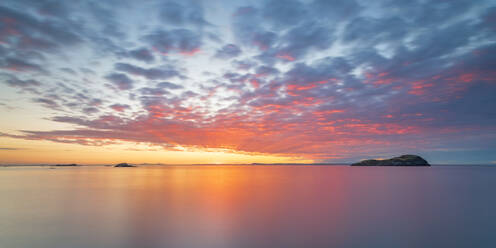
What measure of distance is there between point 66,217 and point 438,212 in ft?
123

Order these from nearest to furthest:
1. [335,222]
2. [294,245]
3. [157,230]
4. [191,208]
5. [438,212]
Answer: [294,245], [157,230], [335,222], [438,212], [191,208]

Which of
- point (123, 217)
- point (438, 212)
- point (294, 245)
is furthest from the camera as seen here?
point (438, 212)

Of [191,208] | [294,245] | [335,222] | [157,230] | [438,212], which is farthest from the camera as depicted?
[191,208]

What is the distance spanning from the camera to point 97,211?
2608cm

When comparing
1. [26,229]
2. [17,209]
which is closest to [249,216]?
[26,229]

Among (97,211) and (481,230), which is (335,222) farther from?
(97,211)

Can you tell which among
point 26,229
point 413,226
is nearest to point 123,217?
point 26,229

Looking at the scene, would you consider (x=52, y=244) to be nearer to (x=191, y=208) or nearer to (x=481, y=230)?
(x=191, y=208)

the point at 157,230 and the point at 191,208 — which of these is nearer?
the point at 157,230

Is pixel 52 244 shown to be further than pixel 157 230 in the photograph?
No

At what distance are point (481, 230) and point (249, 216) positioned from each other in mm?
18767

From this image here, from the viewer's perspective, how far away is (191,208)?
27656mm

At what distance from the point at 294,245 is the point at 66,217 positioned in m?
21.8

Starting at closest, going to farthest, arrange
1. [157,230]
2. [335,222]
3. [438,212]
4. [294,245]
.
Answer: [294,245] < [157,230] < [335,222] < [438,212]
